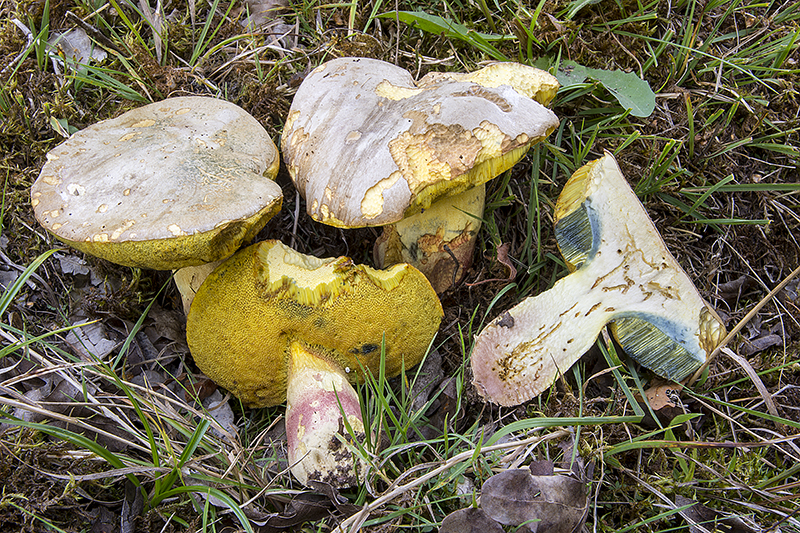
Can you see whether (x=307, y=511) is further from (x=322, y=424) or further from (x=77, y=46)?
(x=77, y=46)

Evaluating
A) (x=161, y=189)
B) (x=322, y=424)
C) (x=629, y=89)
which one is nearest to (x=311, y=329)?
(x=322, y=424)

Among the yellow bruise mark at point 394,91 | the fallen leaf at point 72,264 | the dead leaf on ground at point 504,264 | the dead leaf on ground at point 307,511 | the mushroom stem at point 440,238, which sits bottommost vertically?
the dead leaf on ground at point 307,511

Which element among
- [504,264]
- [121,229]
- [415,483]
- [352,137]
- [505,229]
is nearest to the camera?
A: [121,229]

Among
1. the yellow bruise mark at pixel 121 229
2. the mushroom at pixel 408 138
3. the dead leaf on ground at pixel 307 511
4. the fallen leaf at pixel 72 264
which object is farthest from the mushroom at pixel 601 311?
the fallen leaf at pixel 72 264

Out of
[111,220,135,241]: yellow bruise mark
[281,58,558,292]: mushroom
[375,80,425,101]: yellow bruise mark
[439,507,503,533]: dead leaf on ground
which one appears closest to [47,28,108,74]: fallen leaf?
[281,58,558,292]: mushroom

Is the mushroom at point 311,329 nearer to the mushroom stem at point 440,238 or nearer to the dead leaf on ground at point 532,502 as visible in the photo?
the mushroom stem at point 440,238

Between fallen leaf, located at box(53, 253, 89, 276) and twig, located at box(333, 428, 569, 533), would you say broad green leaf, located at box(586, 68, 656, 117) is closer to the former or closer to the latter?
twig, located at box(333, 428, 569, 533)
